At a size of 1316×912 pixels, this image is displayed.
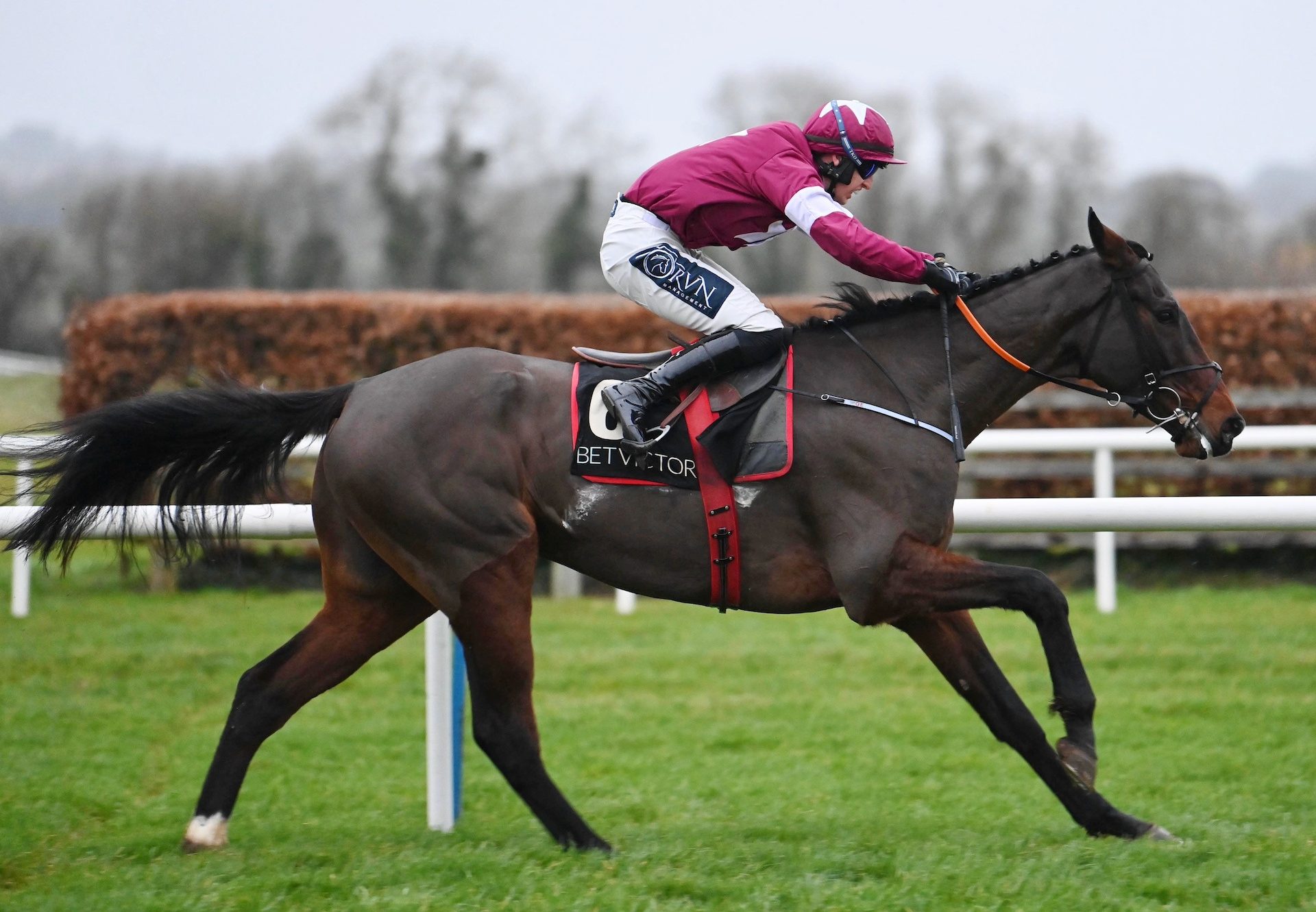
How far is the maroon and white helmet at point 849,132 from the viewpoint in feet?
13.0

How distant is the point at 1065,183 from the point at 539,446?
2110 centimetres

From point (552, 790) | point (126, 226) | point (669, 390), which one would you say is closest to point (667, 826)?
point (552, 790)

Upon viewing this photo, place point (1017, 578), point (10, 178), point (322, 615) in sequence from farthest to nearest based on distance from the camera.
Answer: point (10, 178) < point (322, 615) < point (1017, 578)

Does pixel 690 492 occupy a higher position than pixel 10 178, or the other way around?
pixel 10 178

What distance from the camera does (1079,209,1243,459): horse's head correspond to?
3.83 m

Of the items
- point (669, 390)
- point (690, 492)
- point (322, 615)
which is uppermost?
point (669, 390)

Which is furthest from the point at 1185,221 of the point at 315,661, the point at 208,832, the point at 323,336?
the point at 208,832

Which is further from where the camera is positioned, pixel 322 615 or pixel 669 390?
pixel 322 615

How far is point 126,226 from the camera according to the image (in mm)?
23984

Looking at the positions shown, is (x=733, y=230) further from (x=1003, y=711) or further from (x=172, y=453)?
(x=172, y=453)

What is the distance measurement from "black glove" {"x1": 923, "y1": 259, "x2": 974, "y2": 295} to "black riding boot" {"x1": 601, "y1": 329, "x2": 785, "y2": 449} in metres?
0.48

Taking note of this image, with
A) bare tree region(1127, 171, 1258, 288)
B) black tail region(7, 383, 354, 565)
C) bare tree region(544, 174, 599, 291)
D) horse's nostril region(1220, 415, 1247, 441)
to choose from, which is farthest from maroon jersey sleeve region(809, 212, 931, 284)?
bare tree region(544, 174, 599, 291)

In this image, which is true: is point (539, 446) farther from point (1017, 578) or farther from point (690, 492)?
point (1017, 578)

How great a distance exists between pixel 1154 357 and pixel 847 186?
1046 mm
